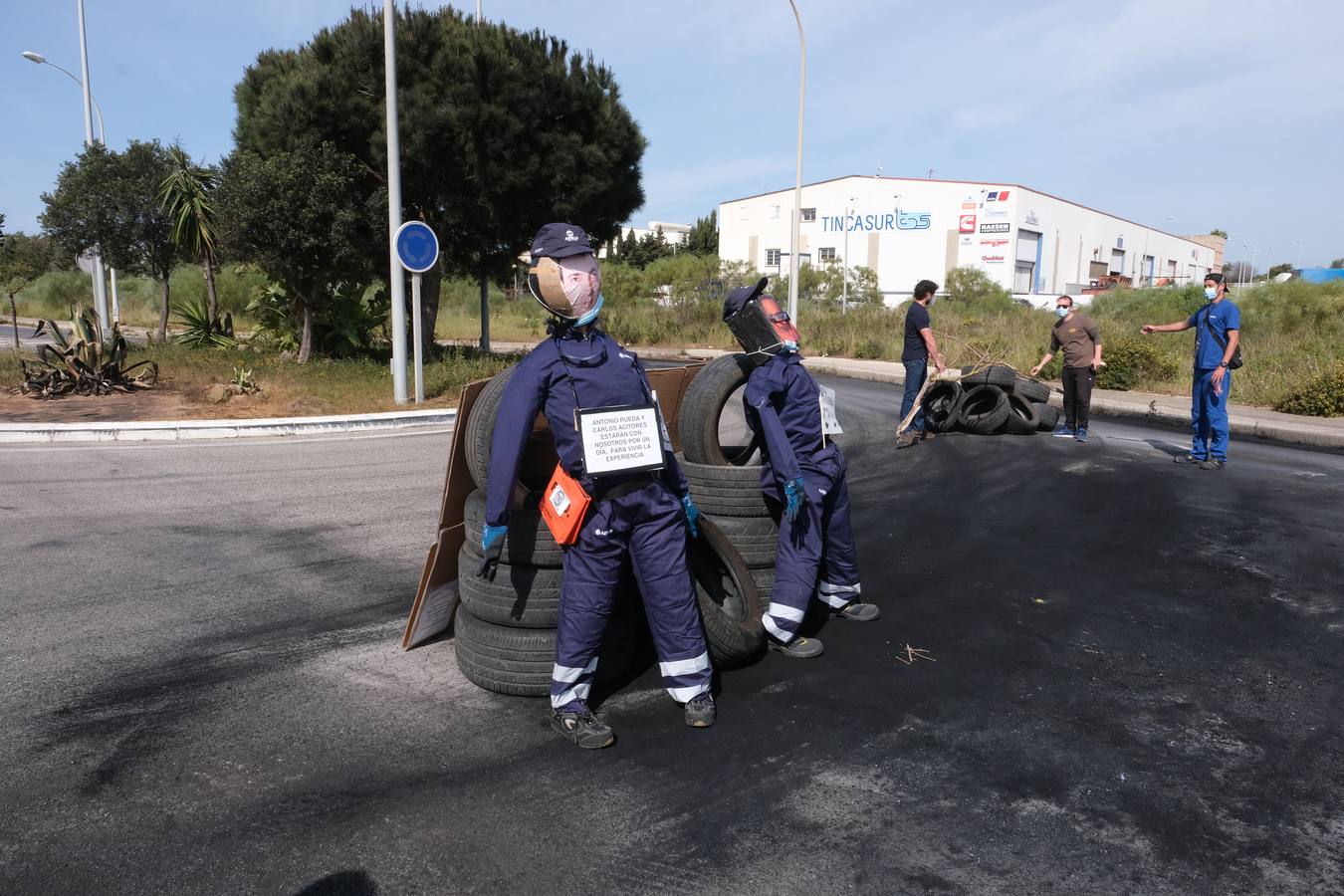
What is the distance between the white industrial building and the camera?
68125 millimetres

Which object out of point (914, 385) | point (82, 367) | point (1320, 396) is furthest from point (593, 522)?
point (1320, 396)

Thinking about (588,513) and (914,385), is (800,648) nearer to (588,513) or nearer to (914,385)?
(588,513)

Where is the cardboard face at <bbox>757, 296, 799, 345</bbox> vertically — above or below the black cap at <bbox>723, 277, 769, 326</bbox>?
below

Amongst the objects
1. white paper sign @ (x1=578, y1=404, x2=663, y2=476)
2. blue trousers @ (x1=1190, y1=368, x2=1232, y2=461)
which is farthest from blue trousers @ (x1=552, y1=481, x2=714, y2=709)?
blue trousers @ (x1=1190, y1=368, x2=1232, y2=461)

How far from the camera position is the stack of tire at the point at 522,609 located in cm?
382

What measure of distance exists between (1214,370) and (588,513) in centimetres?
817

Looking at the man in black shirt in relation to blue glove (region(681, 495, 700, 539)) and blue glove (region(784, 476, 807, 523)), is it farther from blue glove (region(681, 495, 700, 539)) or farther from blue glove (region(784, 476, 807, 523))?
blue glove (region(681, 495, 700, 539))

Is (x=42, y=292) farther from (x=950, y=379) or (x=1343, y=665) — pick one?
(x=1343, y=665)

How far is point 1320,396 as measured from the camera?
1349 centimetres

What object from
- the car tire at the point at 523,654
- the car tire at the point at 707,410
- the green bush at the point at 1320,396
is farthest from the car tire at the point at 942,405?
the car tire at the point at 523,654

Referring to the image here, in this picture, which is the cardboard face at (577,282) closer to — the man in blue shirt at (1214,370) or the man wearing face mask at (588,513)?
the man wearing face mask at (588,513)

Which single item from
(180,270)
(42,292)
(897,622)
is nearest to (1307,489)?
(897,622)

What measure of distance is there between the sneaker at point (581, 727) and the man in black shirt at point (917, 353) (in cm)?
786

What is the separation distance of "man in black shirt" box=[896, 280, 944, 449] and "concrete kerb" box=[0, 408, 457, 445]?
6.81 metres
